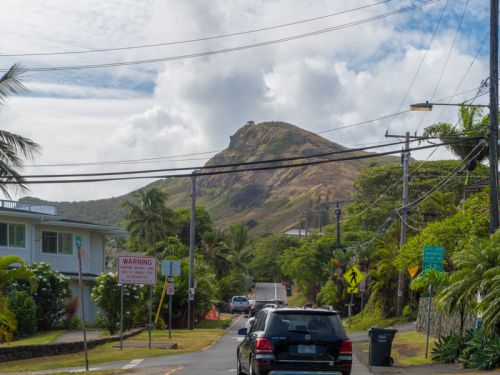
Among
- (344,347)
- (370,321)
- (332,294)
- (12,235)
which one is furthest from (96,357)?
(332,294)

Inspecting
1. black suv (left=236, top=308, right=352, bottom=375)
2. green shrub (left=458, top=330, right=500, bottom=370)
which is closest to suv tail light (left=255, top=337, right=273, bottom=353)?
black suv (left=236, top=308, right=352, bottom=375)

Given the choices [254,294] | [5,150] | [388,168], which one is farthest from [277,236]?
[5,150]

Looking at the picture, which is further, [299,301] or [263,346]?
[299,301]

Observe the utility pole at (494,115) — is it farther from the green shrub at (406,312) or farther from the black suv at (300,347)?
the green shrub at (406,312)

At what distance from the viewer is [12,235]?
44.3 meters

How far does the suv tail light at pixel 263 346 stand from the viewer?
14.8 metres

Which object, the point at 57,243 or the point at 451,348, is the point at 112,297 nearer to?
the point at 57,243

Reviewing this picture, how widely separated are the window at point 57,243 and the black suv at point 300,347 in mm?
33672

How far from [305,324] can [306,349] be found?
46 cm

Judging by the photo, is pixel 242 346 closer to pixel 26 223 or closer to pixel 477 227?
pixel 477 227

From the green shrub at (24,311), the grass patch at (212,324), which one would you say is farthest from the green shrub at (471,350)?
the grass patch at (212,324)

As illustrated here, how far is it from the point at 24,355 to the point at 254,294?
84123 mm

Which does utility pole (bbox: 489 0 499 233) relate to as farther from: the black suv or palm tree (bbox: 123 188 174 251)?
palm tree (bbox: 123 188 174 251)

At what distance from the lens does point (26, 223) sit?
44750mm
